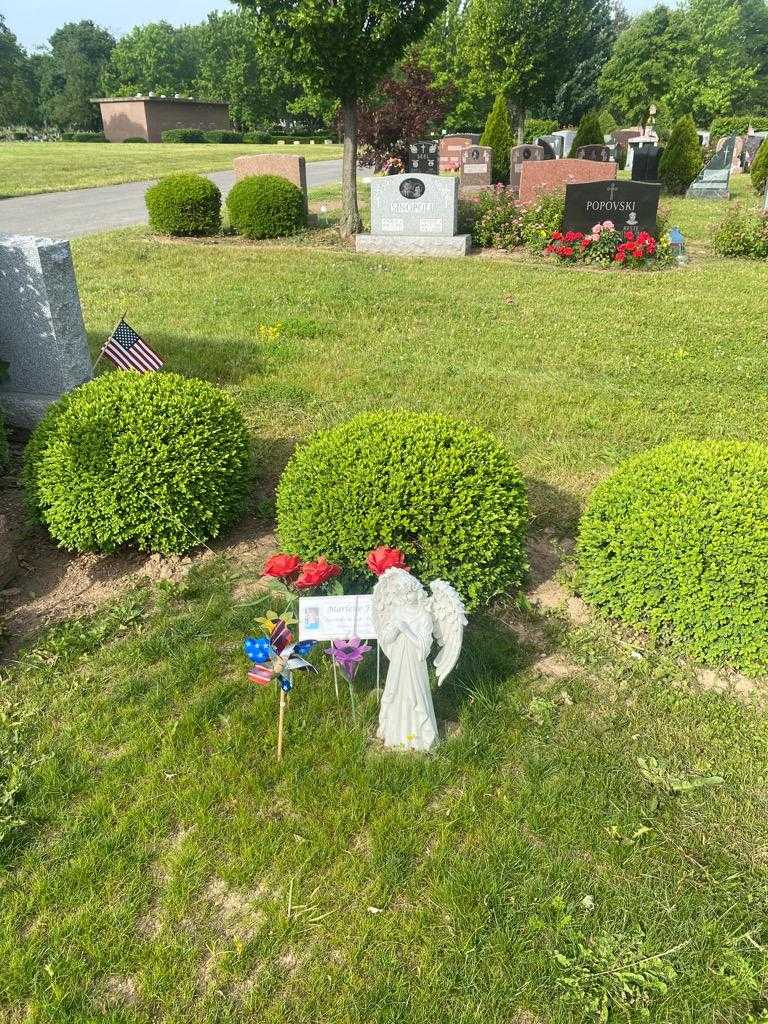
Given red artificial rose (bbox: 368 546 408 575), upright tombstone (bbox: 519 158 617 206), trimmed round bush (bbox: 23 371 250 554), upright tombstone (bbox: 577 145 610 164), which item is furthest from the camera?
upright tombstone (bbox: 577 145 610 164)

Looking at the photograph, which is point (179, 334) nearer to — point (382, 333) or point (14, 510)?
point (382, 333)

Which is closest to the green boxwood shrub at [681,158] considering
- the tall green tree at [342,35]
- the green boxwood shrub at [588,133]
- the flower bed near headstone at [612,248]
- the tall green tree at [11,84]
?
the green boxwood shrub at [588,133]

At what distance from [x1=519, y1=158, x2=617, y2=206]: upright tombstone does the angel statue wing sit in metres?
15.7

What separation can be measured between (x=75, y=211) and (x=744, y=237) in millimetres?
15683

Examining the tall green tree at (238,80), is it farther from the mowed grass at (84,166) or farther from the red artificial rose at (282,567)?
the red artificial rose at (282,567)

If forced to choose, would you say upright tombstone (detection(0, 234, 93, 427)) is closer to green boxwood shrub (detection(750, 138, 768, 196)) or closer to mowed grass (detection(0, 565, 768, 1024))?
mowed grass (detection(0, 565, 768, 1024))

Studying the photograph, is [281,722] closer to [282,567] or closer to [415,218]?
[282,567]

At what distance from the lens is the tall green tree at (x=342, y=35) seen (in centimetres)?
1190

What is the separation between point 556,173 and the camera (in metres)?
16.7

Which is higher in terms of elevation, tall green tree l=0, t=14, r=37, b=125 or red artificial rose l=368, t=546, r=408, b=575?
tall green tree l=0, t=14, r=37, b=125

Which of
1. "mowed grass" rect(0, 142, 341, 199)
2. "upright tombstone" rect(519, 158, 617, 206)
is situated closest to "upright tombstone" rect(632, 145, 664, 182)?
"upright tombstone" rect(519, 158, 617, 206)

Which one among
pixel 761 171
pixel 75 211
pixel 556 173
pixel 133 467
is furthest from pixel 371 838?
pixel 761 171

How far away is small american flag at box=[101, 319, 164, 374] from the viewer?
5691 millimetres

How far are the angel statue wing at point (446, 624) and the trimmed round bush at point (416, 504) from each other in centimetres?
69
